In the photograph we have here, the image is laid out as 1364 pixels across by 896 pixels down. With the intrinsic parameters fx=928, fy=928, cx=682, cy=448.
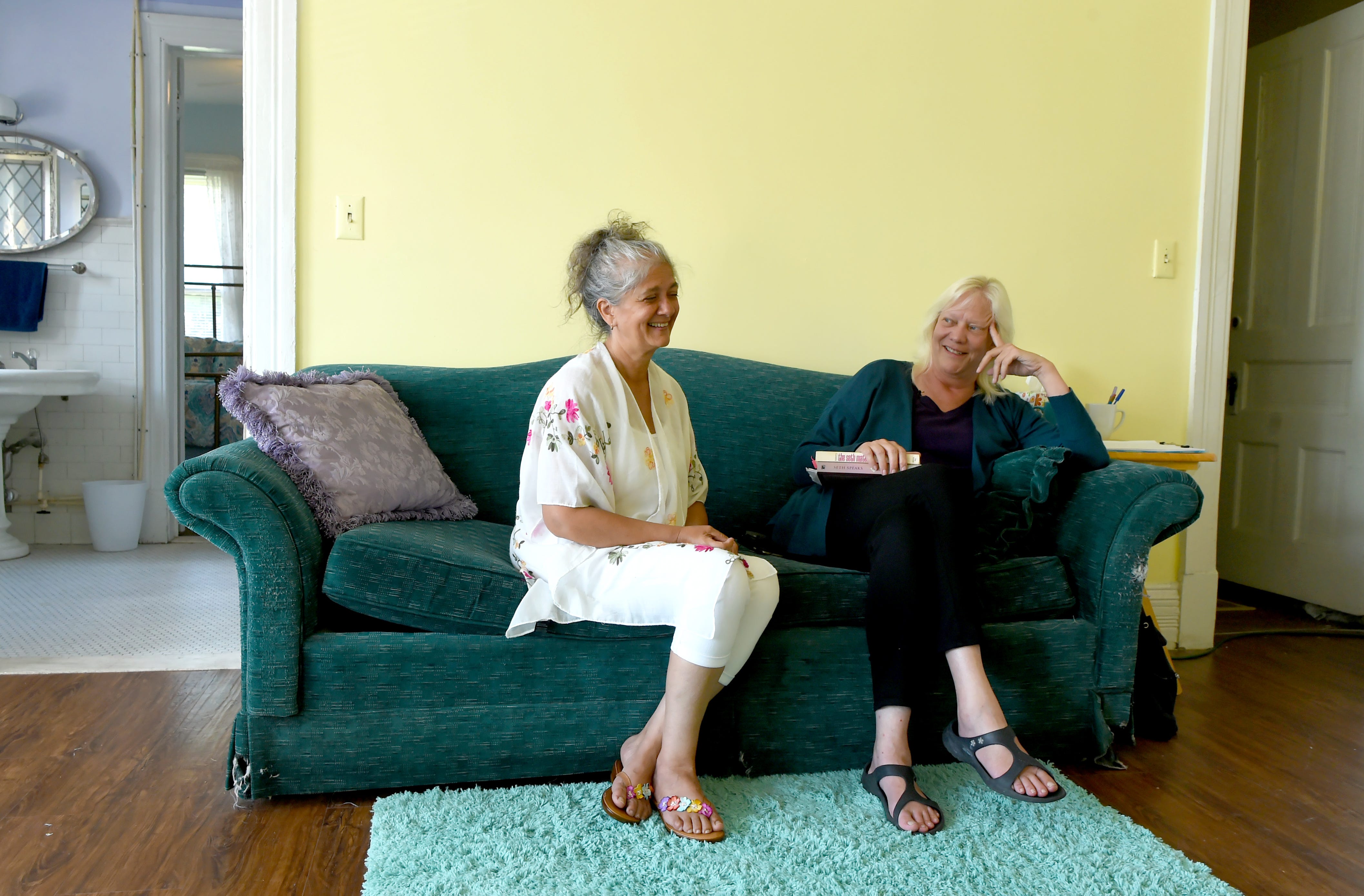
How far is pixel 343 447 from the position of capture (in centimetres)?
183

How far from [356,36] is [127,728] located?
171cm

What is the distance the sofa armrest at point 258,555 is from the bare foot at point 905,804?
100 cm

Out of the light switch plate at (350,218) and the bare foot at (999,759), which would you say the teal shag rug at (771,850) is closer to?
the bare foot at (999,759)

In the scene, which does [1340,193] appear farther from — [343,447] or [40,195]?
[40,195]

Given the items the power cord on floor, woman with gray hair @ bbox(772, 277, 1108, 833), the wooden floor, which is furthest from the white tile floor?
the power cord on floor

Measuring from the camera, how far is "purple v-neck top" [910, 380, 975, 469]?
2.08m

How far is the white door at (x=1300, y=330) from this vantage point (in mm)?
3086

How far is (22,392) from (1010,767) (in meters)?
3.81

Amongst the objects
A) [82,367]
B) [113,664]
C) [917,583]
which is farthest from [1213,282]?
[82,367]

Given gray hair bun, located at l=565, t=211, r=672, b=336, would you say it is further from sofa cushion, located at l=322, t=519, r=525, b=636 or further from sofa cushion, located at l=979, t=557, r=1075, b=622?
sofa cushion, located at l=979, t=557, r=1075, b=622

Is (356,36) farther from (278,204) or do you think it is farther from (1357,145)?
(1357,145)

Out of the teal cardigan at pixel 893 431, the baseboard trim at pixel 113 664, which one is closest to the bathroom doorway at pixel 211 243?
the baseboard trim at pixel 113 664

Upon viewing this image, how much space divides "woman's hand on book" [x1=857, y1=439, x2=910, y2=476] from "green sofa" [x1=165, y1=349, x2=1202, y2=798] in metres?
0.25

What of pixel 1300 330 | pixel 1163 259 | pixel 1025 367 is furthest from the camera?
pixel 1300 330
